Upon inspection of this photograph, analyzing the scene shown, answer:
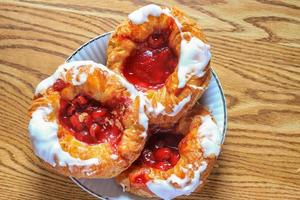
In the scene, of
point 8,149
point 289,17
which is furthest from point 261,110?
point 8,149

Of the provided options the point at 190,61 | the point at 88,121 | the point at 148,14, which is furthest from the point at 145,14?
the point at 88,121

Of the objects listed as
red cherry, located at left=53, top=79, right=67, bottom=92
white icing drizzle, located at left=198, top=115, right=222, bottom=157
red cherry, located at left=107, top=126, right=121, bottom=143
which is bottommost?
white icing drizzle, located at left=198, top=115, right=222, bottom=157

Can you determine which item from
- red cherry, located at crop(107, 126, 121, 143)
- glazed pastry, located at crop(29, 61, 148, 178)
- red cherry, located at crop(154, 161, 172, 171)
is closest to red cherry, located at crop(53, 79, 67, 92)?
glazed pastry, located at crop(29, 61, 148, 178)

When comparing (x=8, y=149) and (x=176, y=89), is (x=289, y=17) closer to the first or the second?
(x=176, y=89)

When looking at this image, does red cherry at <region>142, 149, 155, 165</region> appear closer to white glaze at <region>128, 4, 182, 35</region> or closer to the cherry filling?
the cherry filling

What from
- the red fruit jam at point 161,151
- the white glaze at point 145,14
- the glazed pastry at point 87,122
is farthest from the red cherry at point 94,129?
the white glaze at point 145,14

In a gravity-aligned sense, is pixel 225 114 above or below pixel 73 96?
below

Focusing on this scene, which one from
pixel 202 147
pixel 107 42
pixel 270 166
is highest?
pixel 107 42

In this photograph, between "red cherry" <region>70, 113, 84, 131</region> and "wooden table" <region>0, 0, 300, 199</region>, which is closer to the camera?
"red cherry" <region>70, 113, 84, 131</region>
